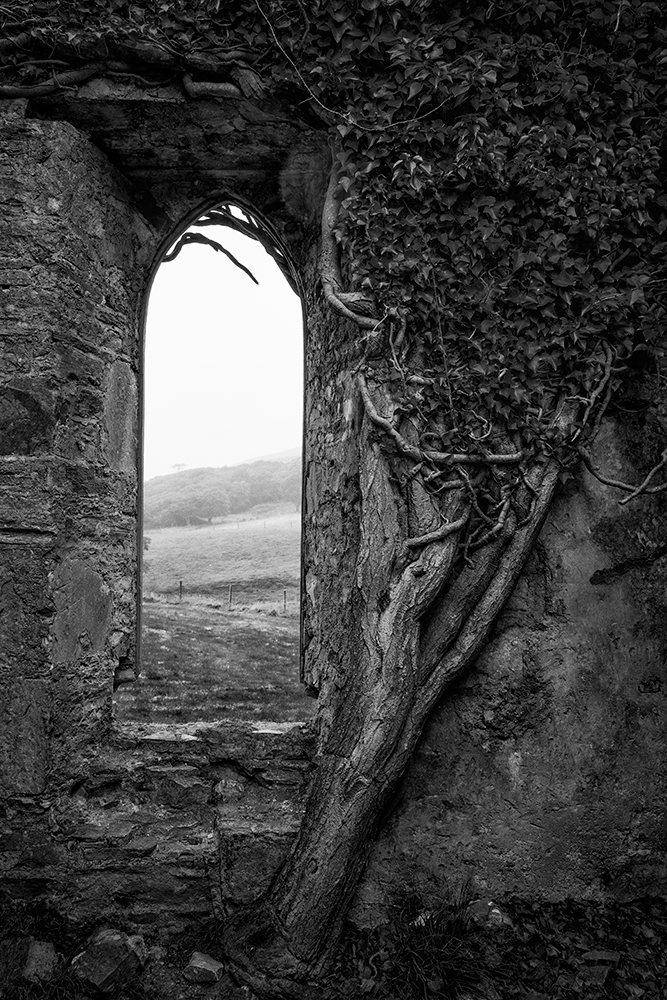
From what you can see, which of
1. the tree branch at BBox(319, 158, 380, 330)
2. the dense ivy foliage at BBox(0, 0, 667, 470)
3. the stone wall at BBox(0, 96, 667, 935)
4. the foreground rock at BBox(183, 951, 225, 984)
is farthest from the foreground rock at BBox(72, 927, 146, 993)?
the tree branch at BBox(319, 158, 380, 330)

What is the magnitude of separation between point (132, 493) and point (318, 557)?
91cm

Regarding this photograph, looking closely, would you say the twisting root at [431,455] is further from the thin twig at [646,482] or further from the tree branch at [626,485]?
the thin twig at [646,482]

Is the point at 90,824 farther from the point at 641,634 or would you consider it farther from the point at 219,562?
the point at 641,634

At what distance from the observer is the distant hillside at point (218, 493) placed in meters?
3.75

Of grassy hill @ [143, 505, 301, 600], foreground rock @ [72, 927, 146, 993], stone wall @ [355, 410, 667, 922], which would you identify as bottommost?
foreground rock @ [72, 927, 146, 993]

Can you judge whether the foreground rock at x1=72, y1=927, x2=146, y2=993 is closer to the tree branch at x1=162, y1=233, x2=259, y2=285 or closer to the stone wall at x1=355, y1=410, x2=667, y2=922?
the stone wall at x1=355, y1=410, x2=667, y2=922

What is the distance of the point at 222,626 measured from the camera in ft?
10.6

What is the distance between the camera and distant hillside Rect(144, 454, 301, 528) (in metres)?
3.75

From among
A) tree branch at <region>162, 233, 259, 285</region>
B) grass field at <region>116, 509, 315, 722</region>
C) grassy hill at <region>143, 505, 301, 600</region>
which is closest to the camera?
grass field at <region>116, 509, 315, 722</region>

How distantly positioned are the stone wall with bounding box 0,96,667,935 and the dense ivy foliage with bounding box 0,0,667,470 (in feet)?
0.96

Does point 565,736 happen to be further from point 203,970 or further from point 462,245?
point 462,245

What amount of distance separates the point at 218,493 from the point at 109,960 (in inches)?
96.7

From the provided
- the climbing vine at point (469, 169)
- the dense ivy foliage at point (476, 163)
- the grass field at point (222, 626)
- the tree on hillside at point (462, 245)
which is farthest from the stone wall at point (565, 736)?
the grass field at point (222, 626)

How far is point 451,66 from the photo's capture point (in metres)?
2.55
